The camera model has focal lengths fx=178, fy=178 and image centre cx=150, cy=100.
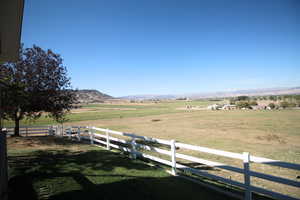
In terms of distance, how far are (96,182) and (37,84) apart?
33.8 feet

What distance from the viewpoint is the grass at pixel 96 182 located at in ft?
13.9

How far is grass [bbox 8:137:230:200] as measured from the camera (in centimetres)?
423

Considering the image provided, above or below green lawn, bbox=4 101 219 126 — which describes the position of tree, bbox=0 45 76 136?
above

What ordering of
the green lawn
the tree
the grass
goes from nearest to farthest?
the grass, the tree, the green lawn

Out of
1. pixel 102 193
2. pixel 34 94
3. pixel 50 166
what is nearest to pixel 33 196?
pixel 102 193

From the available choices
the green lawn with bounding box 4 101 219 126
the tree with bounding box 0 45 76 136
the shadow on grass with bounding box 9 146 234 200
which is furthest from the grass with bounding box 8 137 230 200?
the green lawn with bounding box 4 101 219 126

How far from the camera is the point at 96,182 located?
4.93 metres

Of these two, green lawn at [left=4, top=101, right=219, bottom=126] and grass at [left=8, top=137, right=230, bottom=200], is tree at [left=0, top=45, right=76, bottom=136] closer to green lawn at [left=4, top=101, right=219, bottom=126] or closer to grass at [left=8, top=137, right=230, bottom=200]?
green lawn at [left=4, top=101, right=219, bottom=126]

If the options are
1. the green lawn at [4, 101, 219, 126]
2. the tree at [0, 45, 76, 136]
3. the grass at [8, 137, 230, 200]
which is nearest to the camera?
the grass at [8, 137, 230, 200]

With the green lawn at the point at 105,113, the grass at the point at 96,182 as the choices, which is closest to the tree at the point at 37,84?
the green lawn at the point at 105,113

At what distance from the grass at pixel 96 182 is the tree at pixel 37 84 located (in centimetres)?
607

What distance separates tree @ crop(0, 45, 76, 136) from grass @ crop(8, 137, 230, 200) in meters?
6.07

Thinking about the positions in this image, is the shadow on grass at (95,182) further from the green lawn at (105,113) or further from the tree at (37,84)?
the green lawn at (105,113)

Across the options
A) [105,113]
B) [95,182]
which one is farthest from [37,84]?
[105,113]
